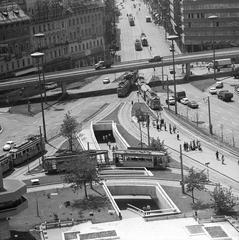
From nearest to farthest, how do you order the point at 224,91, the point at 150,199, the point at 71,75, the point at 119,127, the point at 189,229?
1. the point at 189,229
2. the point at 150,199
3. the point at 119,127
4. the point at 224,91
5. the point at 71,75

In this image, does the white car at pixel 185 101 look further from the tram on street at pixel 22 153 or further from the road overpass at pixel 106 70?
the tram on street at pixel 22 153

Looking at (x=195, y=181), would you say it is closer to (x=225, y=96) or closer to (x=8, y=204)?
(x=8, y=204)

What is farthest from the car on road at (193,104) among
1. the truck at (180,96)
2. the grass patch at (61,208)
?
the grass patch at (61,208)

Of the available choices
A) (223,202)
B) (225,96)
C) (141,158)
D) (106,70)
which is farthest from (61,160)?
(106,70)

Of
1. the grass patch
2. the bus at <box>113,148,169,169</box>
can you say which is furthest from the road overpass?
the grass patch

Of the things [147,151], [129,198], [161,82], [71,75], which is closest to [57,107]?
[71,75]

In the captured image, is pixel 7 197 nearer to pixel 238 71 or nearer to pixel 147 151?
pixel 147 151
